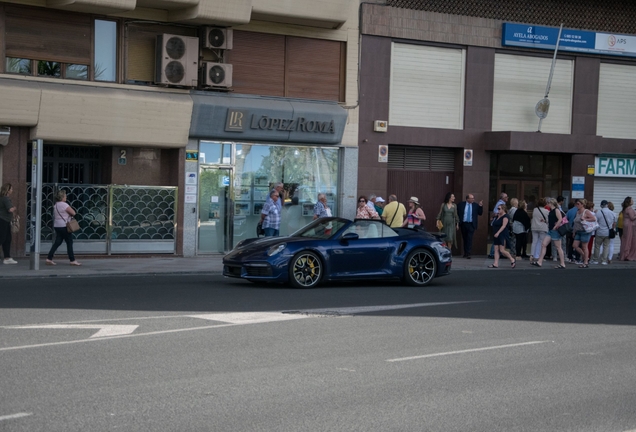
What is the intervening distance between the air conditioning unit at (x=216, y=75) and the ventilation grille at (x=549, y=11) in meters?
5.54

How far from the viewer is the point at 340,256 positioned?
15992 mm

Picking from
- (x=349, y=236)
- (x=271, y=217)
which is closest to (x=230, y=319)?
(x=349, y=236)

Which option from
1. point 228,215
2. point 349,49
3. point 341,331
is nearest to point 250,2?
point 349,49

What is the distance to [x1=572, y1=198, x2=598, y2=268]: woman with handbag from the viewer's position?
79.2 feet

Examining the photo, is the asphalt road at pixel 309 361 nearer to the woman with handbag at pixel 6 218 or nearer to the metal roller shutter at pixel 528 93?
the woman with handbag at pixel 6 218

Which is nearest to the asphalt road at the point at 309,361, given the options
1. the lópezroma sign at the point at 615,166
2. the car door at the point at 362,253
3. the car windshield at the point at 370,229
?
the car door at the point at 362,253

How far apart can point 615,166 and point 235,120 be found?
1311 cm

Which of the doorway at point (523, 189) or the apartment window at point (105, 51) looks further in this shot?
the doorway at point (523, 189)

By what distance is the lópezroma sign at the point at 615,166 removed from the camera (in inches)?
1143

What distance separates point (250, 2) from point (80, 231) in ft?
22.9

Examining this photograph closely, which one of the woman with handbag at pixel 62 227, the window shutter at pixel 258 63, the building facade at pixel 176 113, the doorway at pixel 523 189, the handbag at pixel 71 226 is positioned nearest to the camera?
the handbag at pixel 71 226

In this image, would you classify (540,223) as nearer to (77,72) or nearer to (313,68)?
(313,68)

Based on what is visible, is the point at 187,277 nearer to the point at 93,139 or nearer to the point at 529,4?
the point at 93,139

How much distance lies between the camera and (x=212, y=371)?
814 centimetres
